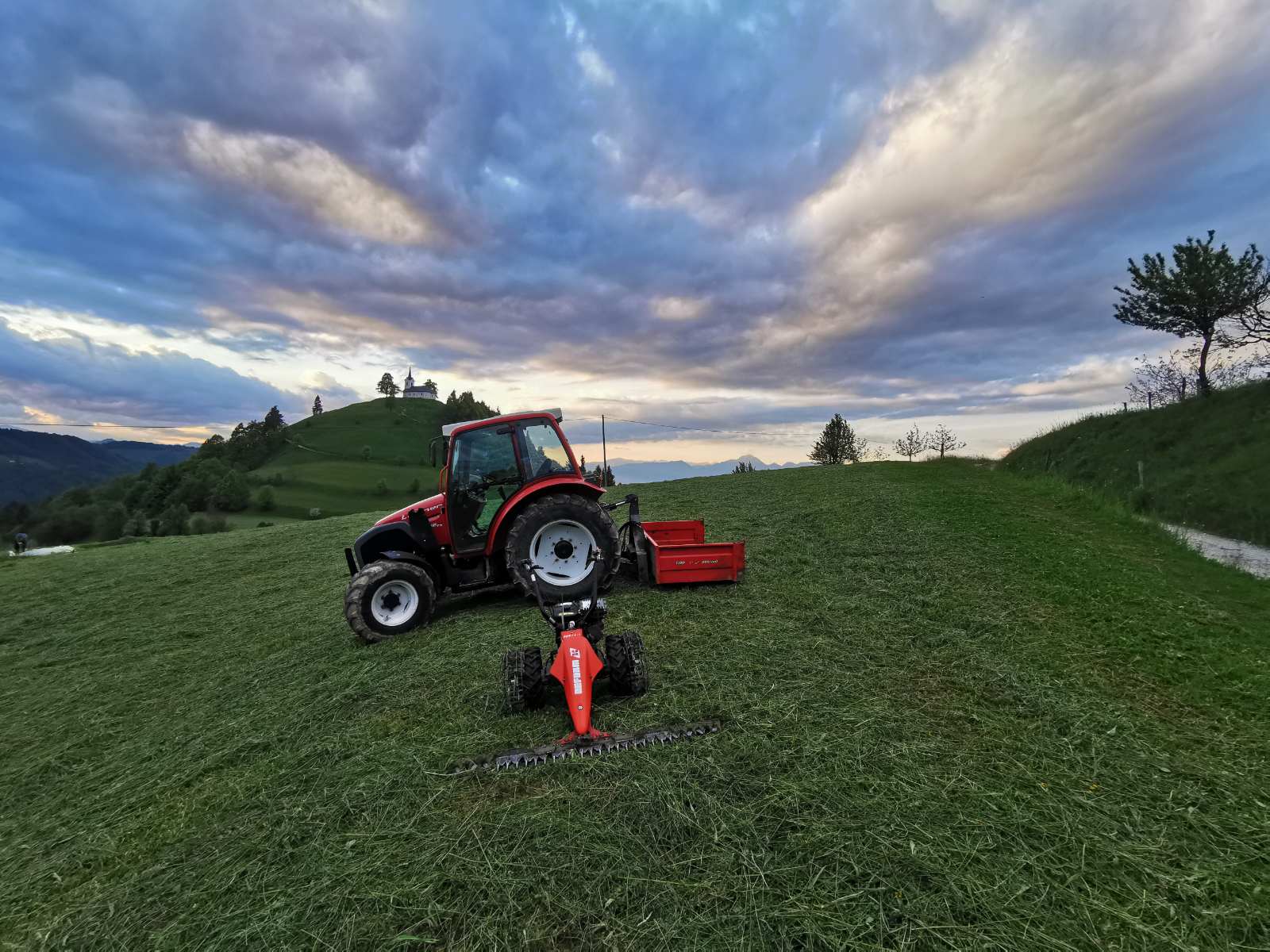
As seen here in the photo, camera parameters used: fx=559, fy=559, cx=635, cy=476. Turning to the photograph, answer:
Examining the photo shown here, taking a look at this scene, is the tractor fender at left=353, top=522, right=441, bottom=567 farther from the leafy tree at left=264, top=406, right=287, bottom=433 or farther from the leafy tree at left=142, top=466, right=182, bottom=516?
the leafy tree at left=264, top=406, right=287, bottom=433

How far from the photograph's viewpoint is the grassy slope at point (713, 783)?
2.25 m

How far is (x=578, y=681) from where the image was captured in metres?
3.47

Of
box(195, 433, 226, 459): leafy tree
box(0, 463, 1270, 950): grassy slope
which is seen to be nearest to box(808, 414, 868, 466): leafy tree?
box(0, 463, 1270, 950): grassy slope

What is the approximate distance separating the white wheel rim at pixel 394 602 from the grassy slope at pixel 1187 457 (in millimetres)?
20645

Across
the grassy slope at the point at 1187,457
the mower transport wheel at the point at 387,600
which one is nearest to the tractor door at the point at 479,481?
the mower transport wheel at the point at 387,600

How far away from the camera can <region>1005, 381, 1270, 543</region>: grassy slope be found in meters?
18.7

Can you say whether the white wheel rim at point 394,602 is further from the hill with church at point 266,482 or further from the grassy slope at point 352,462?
the grassy slope at point 352,462

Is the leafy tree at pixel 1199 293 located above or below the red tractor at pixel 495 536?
above

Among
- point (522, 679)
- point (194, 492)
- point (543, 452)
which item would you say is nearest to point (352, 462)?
point (194, 492)

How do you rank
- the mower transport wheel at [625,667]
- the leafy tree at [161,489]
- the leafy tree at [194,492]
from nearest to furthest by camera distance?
the mower transport wheel at [625,667]
the leafy tree at [161,489]
the leafy tree at [194,492]

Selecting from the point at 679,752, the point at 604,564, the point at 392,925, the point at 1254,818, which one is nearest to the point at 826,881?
the point at 679,752

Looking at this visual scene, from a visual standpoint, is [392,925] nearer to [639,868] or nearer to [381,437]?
[639,868]

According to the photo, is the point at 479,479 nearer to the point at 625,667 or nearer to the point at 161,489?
the point at 625,667

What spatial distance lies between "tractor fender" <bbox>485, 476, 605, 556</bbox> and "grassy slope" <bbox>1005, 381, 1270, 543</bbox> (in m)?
19.1
